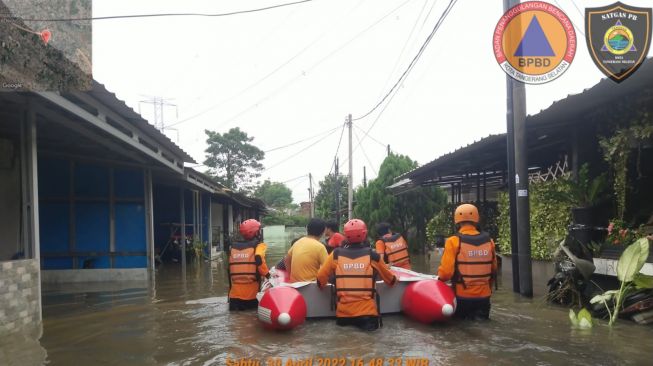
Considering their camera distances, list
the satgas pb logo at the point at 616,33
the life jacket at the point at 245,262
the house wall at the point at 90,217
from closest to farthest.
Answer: the satgas pb logo at the point at 616,33
the life jacket at the point at 245,262
the house wall at the point at 90,217

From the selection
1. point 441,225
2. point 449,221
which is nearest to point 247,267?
point 449,221

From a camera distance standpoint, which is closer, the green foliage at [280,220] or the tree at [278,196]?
the green foliage at [280,220]

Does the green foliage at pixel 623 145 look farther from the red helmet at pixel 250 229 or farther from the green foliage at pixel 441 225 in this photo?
the green foliage at pixel 441 225

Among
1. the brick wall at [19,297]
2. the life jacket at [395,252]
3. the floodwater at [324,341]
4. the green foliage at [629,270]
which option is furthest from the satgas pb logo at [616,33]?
the brick wall at [19,297]

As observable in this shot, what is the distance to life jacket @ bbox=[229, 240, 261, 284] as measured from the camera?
664 centimetres

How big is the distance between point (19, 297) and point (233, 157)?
38.3 m

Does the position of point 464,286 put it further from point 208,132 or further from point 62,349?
point 208,132

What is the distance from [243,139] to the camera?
4341cm

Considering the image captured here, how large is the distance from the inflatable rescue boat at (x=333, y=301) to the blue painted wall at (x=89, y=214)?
7.97m

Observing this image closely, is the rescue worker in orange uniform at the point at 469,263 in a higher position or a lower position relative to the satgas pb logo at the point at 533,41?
lower

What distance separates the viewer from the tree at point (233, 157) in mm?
42844

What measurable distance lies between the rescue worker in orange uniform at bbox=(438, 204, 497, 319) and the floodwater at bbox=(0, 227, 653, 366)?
334 millimetres

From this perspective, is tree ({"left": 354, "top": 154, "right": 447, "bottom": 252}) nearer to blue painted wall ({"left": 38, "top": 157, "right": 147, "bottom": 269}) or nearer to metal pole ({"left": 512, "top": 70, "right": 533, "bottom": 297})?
blue painted wall ({"left": 38, "top": 157, "right": 147, "bottom": 269})

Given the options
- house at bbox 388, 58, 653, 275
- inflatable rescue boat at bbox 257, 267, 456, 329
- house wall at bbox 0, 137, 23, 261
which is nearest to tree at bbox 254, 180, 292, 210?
house wall at bbox 0, 137, 23, 261
